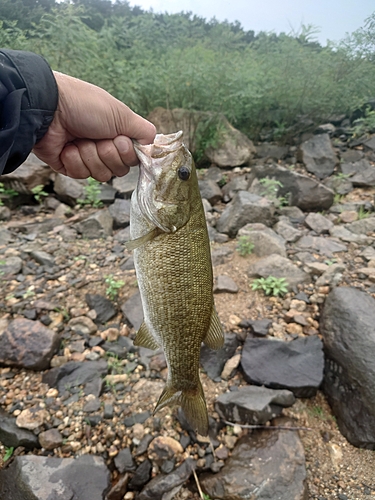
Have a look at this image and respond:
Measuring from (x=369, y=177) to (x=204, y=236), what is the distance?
21.4 ft

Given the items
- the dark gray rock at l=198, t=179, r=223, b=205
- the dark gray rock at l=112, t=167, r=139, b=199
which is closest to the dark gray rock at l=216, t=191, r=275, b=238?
the dark gray rock at l=198, t=179, r=223, b=205

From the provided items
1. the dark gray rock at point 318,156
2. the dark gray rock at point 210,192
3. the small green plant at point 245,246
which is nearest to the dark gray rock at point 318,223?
the small green plant at point 245,246

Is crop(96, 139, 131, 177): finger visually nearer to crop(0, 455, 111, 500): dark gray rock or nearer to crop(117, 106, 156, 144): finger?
crop(117, 106, 156, 144): finger

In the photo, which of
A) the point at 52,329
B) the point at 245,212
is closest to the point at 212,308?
the point at 52,329

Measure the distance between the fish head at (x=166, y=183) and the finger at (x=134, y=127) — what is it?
0.85ft

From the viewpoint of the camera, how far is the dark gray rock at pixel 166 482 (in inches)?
96.1

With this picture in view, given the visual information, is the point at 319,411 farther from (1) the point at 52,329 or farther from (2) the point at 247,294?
(1) the point at 52,329

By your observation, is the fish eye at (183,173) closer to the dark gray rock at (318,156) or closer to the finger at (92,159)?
the finger at (92,159)

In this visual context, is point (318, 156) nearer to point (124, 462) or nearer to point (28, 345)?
point (28, 345)

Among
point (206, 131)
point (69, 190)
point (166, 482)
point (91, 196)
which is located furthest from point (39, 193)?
point (166, 482)

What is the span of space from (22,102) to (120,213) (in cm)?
401

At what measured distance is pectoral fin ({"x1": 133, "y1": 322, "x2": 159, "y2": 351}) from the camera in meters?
2.06

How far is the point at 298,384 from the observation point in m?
3.02

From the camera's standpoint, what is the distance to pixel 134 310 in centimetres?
367
